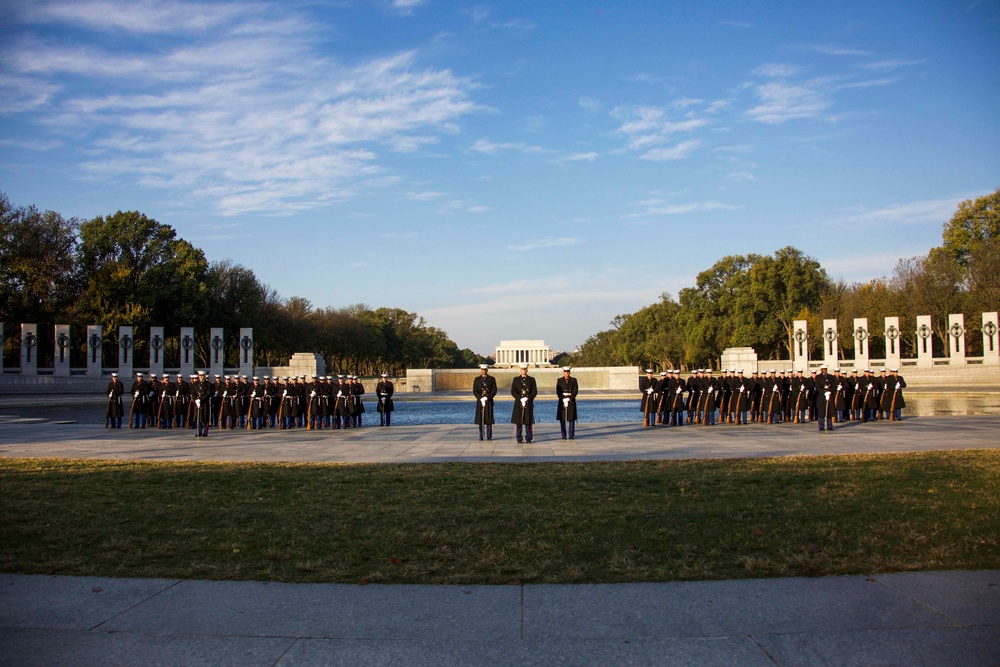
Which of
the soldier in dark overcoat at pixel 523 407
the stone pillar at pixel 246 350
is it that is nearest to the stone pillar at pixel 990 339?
the stone pillar at pixel 246 350

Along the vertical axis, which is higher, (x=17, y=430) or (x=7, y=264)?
(x=7, y=264)

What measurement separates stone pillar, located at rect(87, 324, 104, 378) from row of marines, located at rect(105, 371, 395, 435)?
29.9 meters

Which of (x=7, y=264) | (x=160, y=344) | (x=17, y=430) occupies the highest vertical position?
(x=7, y=264)

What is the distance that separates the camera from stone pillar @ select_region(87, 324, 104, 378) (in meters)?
50.4

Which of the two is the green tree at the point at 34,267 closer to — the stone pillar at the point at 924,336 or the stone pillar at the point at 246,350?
the stone pillar at the point at 246,350

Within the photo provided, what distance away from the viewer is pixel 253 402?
23.9 metres

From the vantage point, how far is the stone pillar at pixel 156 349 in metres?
52.6

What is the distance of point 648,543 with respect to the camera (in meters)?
7.15

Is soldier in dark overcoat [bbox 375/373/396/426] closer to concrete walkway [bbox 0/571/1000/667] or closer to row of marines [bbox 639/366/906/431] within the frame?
row of marines [bbox 639/366/906/431]

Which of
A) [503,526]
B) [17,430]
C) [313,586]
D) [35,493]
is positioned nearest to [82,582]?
[313,586]

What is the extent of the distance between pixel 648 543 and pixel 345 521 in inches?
140

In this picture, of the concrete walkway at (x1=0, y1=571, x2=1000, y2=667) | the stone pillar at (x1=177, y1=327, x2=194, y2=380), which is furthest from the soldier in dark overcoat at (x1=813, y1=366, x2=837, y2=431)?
the stone pillar at (x1=177, y1=327, x2=194, y2=380)

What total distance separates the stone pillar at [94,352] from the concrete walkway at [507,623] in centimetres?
5066

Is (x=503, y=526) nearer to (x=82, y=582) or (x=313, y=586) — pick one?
(x=313, y=586)
